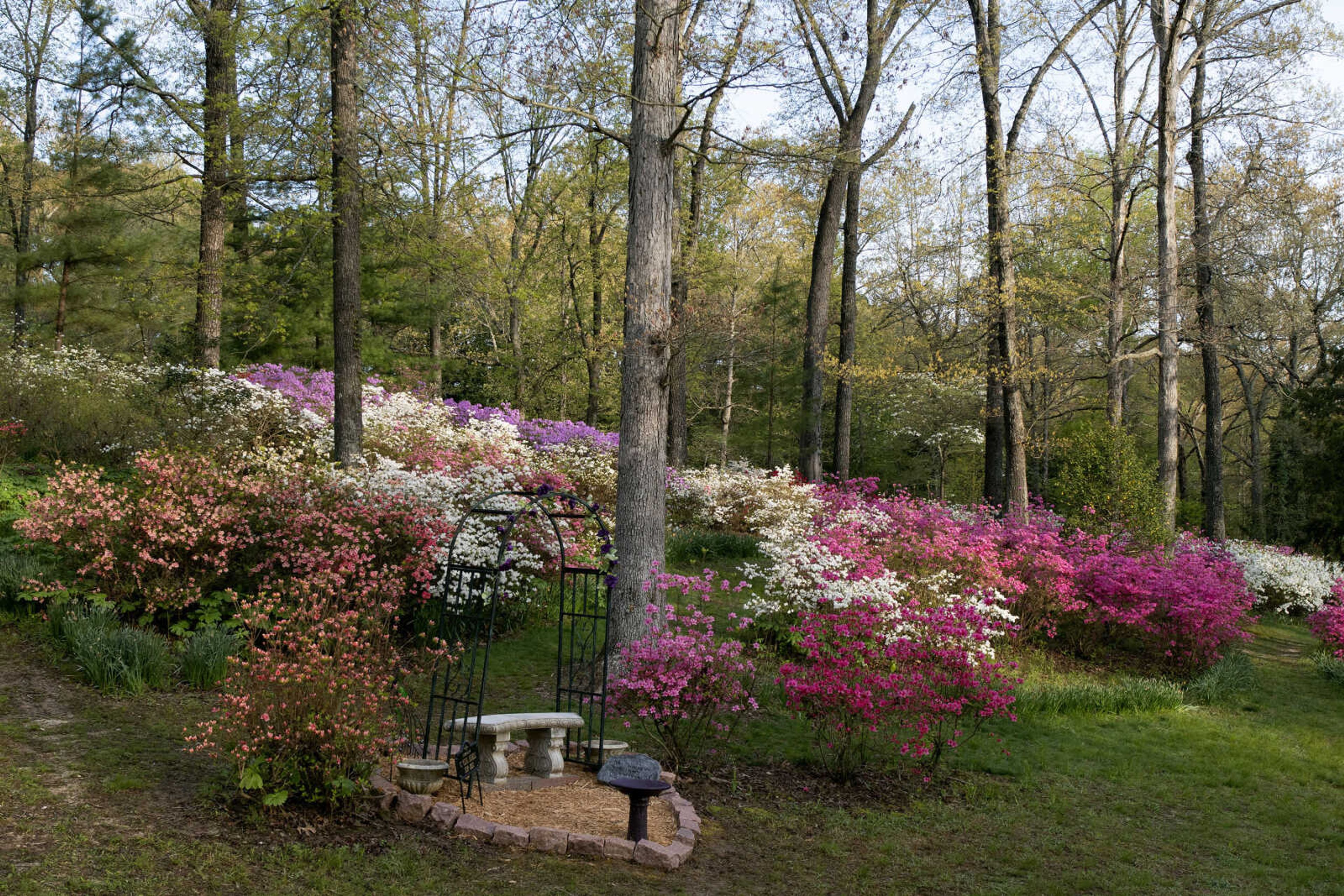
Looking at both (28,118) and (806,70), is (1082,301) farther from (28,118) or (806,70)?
(28,118)

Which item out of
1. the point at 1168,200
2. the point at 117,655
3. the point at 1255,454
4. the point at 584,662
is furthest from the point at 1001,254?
the point at 1255,454

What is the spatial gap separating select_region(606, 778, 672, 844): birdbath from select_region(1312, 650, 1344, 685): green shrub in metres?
9.29

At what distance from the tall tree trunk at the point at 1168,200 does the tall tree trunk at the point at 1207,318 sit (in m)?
2.57

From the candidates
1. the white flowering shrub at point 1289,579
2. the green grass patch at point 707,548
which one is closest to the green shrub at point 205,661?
the green grass patch at point 707,548

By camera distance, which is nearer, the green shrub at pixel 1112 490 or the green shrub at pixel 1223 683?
the green shrub at pixel 1223 683

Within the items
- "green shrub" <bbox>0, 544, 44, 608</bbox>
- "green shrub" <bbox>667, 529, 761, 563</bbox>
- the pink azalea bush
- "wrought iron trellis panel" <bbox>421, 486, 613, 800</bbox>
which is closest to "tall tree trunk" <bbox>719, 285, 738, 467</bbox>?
"green shrub" <bbox>667, 529, 761, 563</bbox>

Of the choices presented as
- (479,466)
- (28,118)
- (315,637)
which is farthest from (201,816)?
(28,118)

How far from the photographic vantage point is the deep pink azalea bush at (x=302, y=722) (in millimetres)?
3879

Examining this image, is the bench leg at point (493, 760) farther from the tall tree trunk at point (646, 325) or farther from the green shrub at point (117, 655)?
the green shrub at point (117, 655)

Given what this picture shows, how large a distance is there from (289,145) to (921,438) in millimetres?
19697

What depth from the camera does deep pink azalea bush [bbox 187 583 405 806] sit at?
3879 millimetres

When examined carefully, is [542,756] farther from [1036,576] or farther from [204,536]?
[1036,576]

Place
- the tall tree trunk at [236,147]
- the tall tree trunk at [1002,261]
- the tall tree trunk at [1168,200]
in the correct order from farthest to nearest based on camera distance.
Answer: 1. the tall tree trunk at [1168,200]
2. the tall tree trunk at [1002,261]
3. the tall tree trunk at [236,147]

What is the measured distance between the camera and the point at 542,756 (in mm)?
5012
